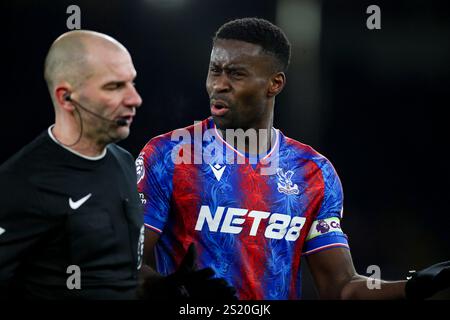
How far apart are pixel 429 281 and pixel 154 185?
1224 mm

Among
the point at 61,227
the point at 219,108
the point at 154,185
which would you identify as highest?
the point at 219,108

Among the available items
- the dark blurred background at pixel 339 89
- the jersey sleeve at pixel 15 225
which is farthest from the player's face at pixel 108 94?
the dark blurred background at pixel 339 89

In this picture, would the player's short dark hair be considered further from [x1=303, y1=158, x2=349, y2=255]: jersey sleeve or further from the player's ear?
[x1=303, y1=158, x2=349, y2=255]: jersey sleeve

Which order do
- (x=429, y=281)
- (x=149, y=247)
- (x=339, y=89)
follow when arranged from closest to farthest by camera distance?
1. (x=429, y=281)
2. (x=149, y=247)
3. (x=339, y=89)

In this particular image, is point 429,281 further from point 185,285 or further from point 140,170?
point 140,170

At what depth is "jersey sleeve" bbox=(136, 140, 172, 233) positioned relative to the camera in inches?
125

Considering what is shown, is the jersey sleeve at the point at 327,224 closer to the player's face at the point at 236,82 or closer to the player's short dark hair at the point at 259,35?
the player's face at the point at 236,82

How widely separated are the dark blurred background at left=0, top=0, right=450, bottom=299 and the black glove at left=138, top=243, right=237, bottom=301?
6.42 ft

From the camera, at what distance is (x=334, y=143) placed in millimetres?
5016

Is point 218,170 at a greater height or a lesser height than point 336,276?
greater

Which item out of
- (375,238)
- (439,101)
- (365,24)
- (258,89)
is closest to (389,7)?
(365,24)

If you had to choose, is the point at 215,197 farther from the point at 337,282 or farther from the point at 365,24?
the point at 365,24

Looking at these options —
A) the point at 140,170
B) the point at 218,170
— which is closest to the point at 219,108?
the point at 218,170

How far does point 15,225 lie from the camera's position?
222 cm
